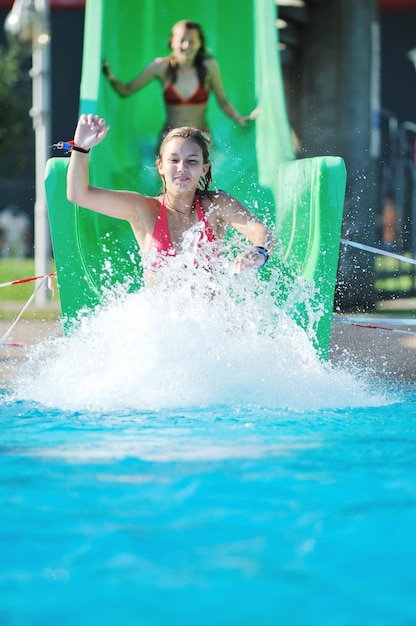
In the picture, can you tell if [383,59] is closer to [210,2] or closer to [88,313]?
[210,2]

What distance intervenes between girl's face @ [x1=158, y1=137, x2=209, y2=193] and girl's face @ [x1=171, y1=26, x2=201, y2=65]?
2.83 m

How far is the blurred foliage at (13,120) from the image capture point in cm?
1717

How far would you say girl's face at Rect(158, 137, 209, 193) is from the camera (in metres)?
3.59

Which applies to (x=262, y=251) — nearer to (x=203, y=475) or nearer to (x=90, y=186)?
(x=90, y=186)

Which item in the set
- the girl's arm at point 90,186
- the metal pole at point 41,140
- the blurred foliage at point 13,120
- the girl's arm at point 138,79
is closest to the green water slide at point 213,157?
the girl's arm at point 138,79

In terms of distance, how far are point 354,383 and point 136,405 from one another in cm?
94

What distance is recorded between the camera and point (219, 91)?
6.22 metres

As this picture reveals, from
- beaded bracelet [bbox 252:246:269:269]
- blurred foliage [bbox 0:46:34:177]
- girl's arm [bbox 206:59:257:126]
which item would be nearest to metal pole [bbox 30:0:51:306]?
girl's arm [bbox 206:59:257:126]

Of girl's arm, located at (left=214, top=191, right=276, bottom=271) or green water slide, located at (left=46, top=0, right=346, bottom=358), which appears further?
green water slide, located at (left=46, top=0, right=346, bottom=358)

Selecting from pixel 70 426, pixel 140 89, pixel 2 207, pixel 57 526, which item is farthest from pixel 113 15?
pixel 2 207

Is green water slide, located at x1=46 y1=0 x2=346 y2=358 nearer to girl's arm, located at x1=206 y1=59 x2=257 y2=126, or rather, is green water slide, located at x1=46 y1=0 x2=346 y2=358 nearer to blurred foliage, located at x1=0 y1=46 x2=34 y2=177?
girl's arm, located at x1=206 y1=59 x2=257 y2=126

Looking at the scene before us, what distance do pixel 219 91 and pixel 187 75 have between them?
0.28 m

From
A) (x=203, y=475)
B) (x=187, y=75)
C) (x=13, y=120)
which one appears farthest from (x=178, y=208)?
(x=13, y=120)

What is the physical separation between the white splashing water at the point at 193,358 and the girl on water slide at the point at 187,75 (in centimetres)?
290
